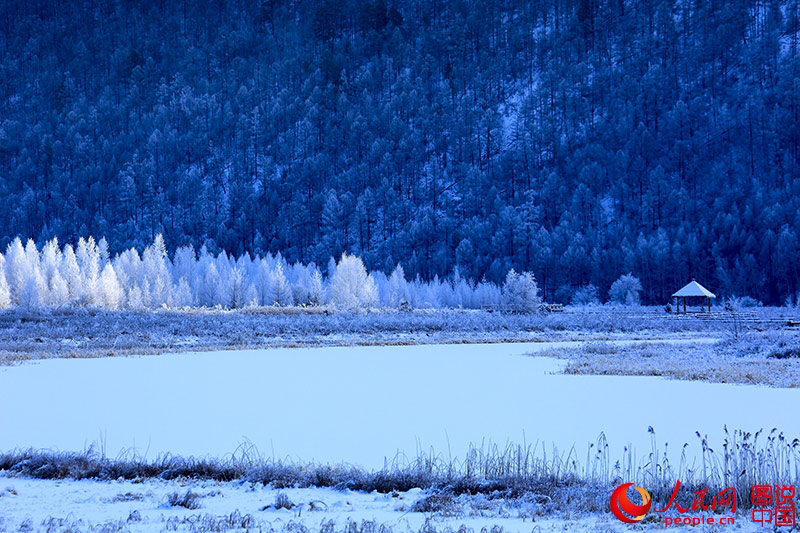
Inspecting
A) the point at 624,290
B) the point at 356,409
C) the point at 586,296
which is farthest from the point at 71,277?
the point at 624,290

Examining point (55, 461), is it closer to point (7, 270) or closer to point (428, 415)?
point (428, 415)

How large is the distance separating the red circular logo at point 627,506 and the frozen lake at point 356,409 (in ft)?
8.83

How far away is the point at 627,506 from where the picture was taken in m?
8.46

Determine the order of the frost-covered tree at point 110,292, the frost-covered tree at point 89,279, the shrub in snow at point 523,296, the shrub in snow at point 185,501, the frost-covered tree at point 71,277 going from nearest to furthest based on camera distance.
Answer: the shrub in snow at point 185,501
the frost-covered tree at point 89,279
the frost-covered tree at point 110,292
the frost-covered tree at point 71,277
the shrub in snow at point 523,296

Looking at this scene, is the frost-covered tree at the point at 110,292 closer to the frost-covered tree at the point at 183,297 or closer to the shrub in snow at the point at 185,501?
the frost-covered tree at the point at 183,297

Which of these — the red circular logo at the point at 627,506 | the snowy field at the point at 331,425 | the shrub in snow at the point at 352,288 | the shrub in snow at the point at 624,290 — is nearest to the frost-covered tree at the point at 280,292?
the shrub in snow at the point at 352,288

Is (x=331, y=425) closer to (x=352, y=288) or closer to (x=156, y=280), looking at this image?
(x=352, y=288)

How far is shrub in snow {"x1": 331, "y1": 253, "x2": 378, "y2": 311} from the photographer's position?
8938 centimetres

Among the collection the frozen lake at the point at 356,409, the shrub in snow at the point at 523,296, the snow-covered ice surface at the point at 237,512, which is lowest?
the snow-covered ice surface at the point at 237,512

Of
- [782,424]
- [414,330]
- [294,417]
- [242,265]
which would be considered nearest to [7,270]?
[242,265]

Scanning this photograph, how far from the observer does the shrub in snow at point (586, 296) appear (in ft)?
397

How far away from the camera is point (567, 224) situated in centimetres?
14688

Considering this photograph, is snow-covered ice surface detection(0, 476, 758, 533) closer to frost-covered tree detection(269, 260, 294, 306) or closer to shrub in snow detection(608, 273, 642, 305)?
frost-covered tree detection(269, 260, 294, 306)

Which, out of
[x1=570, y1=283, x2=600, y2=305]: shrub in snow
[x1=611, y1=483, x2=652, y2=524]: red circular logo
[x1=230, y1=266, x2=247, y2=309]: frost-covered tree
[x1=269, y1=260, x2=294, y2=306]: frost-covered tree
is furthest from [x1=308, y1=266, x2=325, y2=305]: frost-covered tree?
[x1=611, y1=483, x2=652, y2=524]: red circular logo
